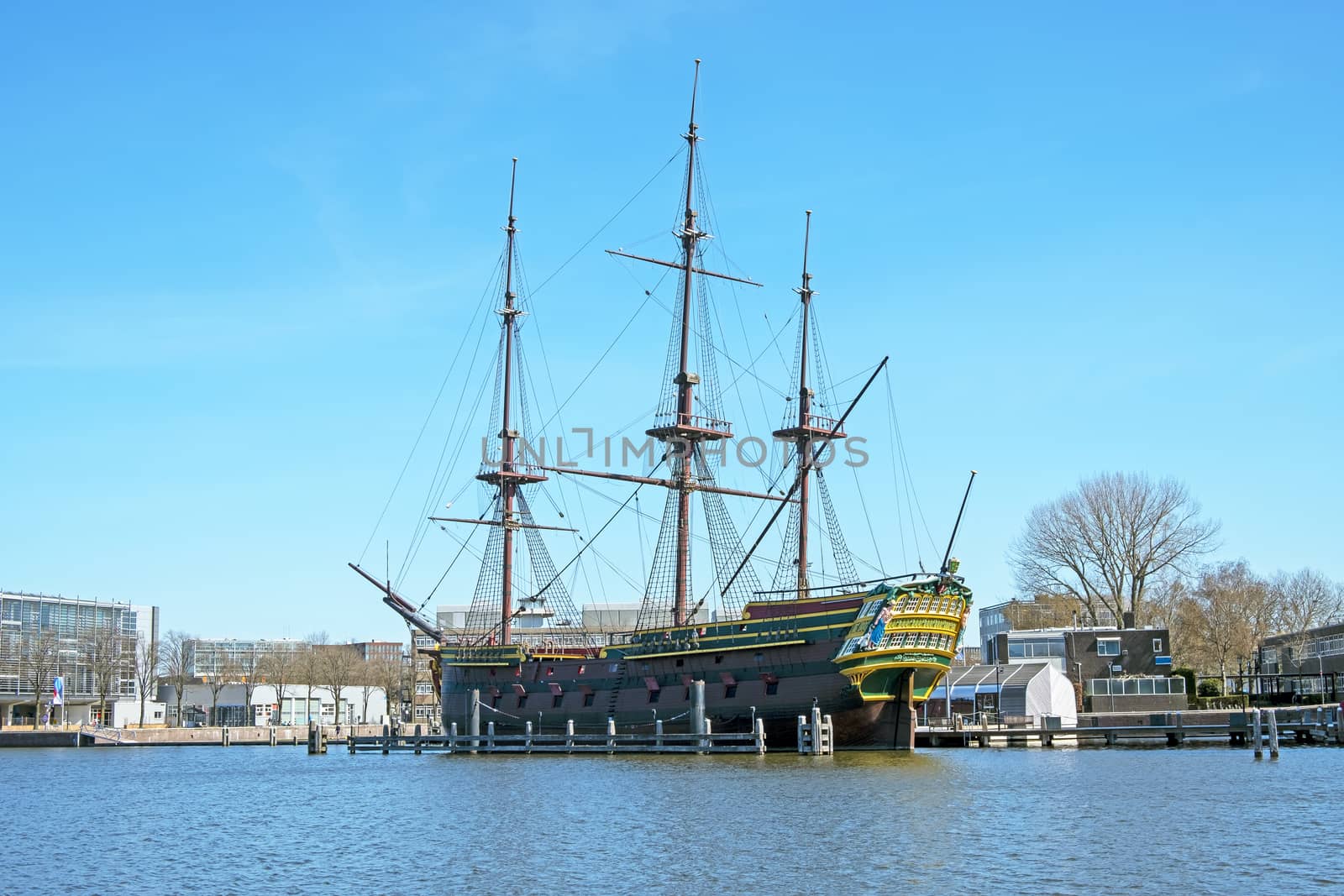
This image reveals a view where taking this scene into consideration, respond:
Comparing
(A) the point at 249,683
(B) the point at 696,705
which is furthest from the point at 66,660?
(B) the point at 696,705

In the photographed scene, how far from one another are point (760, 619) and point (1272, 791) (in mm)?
20961

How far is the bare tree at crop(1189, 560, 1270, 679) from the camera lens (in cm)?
9112

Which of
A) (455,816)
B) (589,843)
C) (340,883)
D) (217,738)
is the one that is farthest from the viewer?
(217,738)

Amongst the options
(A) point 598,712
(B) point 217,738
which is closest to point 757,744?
(A) point 598,712

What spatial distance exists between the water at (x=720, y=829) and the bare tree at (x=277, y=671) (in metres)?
71.4

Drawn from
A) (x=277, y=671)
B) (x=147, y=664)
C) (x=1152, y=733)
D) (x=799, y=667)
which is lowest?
(x=277, y=671)

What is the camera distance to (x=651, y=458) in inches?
2611

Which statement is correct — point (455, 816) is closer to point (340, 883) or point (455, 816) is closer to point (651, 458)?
point (340, 883)

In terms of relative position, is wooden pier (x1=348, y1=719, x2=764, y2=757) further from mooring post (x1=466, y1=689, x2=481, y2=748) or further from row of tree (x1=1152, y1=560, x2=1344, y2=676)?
row of tree (x1=1152, y1=560, x2=1344, y2=676)

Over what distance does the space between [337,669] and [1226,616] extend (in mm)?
76110

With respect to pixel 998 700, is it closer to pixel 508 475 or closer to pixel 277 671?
pixel 508 475

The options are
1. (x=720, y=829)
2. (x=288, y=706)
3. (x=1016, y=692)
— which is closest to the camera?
(x=720, y=829)

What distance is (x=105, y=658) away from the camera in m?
111

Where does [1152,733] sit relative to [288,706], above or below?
above
